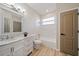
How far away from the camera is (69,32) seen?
6.40 ft

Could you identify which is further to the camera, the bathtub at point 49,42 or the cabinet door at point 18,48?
the bathtub at point 49,42

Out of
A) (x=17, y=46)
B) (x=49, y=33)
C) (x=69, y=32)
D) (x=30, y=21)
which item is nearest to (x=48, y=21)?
(x=49, y=33)

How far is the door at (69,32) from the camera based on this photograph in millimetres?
1918

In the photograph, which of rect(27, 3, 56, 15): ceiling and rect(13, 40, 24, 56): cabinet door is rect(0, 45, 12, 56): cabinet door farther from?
rect(27, 3, 56, 15): ceiling

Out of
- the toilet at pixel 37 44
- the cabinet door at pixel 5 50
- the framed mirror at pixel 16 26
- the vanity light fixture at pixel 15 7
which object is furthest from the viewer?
the toilet at pixel 37 44

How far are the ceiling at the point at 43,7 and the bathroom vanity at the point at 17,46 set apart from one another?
61 cm

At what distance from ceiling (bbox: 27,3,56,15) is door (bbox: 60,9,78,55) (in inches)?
10.8

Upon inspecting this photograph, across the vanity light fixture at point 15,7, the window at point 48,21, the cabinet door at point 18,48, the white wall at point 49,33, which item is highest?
the vanity light fixture at point 15,7

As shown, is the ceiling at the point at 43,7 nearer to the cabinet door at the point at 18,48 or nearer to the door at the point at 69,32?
the door at the point at 69,32

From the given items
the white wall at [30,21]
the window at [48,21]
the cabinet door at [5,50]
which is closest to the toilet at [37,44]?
the white wall at [30,21]

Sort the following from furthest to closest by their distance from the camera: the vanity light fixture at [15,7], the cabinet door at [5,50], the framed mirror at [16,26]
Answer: the framed mirror at [16,26] → the vanity light fixture at [15,7] → the cabinet door at [5,50]

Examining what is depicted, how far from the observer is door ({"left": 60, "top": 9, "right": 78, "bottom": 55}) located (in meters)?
1.92

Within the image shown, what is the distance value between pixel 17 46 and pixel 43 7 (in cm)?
99

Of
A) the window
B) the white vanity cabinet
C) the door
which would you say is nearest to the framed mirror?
the white vanity cabinet
